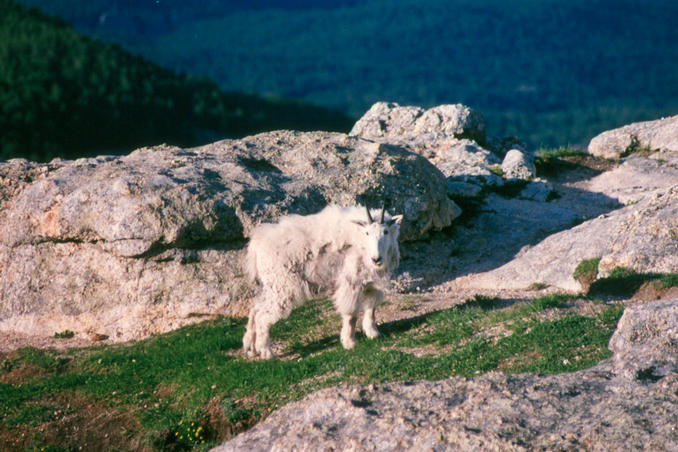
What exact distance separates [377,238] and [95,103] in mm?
73501

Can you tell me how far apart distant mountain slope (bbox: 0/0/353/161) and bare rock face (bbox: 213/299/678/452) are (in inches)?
2225

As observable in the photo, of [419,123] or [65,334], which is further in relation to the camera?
[419,123]

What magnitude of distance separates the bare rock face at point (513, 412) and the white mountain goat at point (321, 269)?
3058 millimetres

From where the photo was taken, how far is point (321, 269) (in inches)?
508

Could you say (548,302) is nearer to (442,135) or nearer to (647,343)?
(647,343)

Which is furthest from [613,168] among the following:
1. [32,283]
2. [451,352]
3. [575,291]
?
[32,283]

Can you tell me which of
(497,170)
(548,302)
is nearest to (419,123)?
(497,170)

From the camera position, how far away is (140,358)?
13852mm

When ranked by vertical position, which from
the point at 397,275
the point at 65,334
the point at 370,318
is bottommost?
the point at 65,334

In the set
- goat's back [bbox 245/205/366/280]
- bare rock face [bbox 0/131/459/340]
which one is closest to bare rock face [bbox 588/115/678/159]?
bare rock face [bbox 0/131/459/340]

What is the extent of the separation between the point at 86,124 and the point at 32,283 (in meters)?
61.3

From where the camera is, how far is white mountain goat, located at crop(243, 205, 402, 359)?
12.7m

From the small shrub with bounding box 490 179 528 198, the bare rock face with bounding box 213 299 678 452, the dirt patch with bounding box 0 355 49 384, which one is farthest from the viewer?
the small shrub with bounding box 490 179 528 198

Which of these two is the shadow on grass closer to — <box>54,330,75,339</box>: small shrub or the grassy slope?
the grassy slope
